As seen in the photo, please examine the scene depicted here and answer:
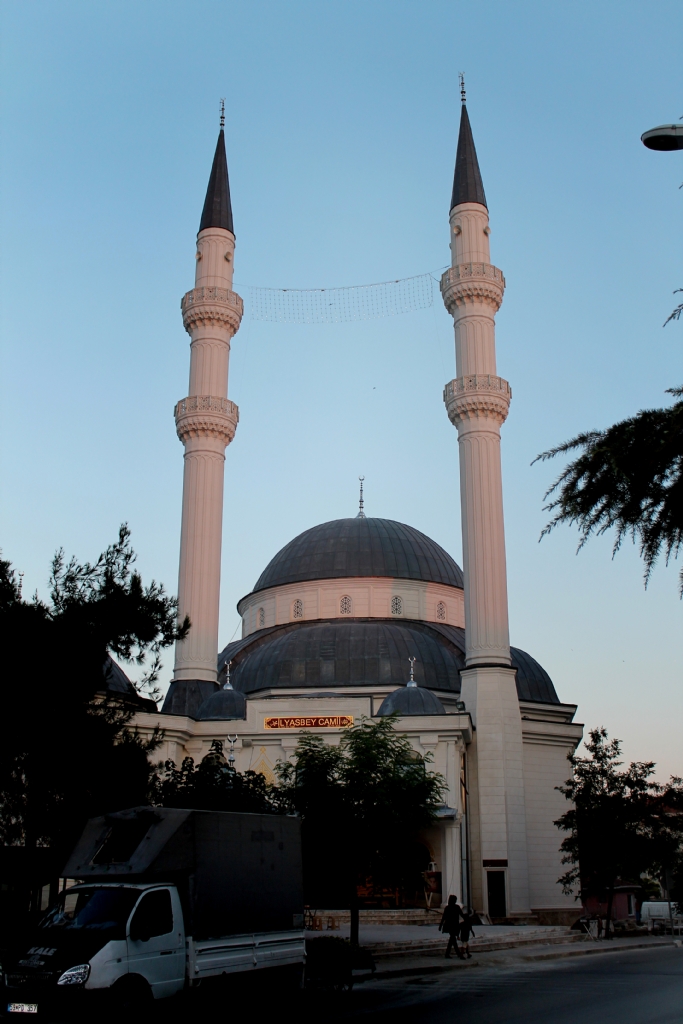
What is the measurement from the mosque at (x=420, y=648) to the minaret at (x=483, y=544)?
0.17 feet

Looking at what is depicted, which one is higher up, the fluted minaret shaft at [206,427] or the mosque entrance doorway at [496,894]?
the fluted minaret shaft at [206,427]

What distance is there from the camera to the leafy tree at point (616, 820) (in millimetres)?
26609

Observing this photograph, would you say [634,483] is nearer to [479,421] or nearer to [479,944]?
[479,944]

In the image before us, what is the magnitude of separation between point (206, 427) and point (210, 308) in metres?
4.39

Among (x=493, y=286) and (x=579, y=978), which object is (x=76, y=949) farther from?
(x=493, y=286)

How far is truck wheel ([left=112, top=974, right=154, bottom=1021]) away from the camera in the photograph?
9195mm

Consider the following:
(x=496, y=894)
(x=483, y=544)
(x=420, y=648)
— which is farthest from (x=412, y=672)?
(x=496, y=894)

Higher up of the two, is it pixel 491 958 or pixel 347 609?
pixel 347 609

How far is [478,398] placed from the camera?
34344mm

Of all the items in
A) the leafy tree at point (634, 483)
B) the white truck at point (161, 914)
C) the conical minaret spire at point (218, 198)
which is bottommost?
the white truck at point (161, 914)

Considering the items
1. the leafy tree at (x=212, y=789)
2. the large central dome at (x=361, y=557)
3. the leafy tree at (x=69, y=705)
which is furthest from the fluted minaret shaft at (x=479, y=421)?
the leafy tree at (x=69, y=705)

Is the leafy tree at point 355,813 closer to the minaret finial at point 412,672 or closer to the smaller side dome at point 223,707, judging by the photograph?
the smaller side dome at point 223,707

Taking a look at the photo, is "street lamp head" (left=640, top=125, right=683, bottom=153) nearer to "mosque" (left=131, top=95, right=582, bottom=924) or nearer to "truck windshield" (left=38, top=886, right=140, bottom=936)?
"truck windshield" (left=38, top=886, right=140, bottom=936)

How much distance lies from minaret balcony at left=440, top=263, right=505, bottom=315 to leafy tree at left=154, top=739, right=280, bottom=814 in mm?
22473
